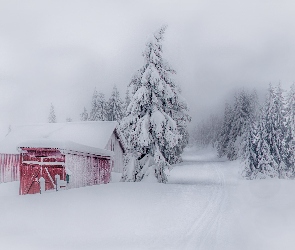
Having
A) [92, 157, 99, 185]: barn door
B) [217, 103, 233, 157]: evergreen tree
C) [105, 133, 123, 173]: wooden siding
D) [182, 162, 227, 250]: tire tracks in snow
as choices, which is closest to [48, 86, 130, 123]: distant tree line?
[105, 133, 123, 173]: wooden siding

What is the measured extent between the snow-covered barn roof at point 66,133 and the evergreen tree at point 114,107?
24.3 ft

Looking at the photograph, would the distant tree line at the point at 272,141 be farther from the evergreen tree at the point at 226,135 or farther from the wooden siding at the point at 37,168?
the evergreen tree at the point at 226,135

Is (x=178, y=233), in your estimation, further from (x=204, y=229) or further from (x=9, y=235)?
(x=9, y=235)

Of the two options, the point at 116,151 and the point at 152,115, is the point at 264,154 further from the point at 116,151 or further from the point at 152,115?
the point at 152,115

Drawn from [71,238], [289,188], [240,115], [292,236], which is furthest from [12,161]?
[240,115]

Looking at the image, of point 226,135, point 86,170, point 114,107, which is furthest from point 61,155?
point 226,135

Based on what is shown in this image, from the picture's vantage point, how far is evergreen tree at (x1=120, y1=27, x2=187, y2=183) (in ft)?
85.3

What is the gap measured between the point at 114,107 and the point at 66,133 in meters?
9.77

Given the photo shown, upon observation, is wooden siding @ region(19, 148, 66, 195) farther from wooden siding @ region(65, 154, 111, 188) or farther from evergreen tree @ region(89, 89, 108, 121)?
evergreen tree @ region(89, 89, 108, 121)

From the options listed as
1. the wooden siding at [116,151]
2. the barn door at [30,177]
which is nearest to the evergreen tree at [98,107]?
the wooden siding at [116,151]

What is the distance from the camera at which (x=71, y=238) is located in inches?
422

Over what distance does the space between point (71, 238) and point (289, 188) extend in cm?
1540

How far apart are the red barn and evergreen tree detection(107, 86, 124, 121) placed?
20.0ft

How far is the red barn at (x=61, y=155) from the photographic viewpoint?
21469mm
